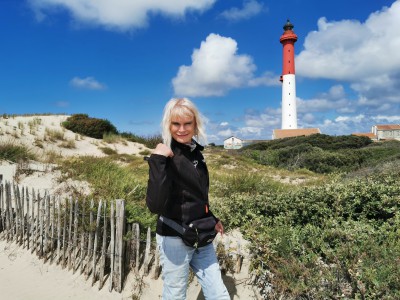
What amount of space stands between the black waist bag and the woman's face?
617 millimetres

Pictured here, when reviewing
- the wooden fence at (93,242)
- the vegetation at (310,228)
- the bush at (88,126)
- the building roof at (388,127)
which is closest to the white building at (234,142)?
the building roof at (388,127)

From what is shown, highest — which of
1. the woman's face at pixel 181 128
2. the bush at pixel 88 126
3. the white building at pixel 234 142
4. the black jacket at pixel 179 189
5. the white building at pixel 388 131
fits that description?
the white building at pixel 388 131

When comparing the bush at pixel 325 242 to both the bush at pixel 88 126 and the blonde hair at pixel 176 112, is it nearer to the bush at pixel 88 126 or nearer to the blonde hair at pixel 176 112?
the blonde hair at pixel 176 112

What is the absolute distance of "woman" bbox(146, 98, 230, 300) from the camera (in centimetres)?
239

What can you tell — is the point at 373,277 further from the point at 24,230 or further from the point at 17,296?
the point at 24,230

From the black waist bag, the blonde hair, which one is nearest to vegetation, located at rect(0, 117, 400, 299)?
the black waist bag

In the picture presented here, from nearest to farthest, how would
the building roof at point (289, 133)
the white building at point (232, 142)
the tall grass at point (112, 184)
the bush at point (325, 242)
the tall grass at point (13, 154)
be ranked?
the bush at point (325, 242)
the tall grass at point (112, 184)
the tall grass at point (13, 154)
the building roof at point (289, 133)
the white building at point (232, 142)

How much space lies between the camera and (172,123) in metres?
2.49

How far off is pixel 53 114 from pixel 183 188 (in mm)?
25441

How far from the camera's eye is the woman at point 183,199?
7.84 feet

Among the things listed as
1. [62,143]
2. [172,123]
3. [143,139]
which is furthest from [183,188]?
[143,139]

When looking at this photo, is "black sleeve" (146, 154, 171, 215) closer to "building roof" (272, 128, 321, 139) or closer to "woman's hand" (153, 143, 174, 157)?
"woman's hand" (153, 143, 174, 157)

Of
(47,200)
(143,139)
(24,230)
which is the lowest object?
(24,230)

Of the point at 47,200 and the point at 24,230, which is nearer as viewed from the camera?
the point at 47,200
